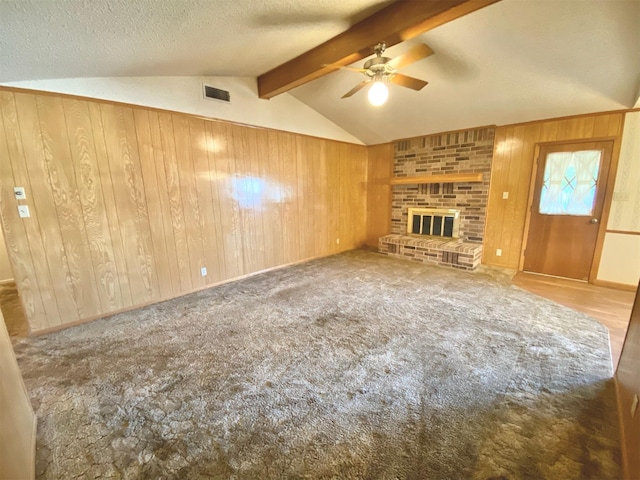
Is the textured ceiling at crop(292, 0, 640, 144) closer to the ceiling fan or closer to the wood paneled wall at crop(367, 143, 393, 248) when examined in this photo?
the ceiling fan

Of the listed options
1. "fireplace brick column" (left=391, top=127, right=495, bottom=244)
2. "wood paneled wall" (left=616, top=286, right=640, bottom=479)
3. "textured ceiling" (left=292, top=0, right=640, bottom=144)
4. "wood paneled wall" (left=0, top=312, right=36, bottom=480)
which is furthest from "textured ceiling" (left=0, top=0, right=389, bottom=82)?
"fireplace brick column" (left=391, top=127, right=495, bottom=244)

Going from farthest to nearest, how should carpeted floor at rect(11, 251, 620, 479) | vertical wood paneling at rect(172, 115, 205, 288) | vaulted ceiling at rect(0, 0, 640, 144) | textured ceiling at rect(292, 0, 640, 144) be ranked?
vertical wood paneling at rect(172, 115, 205, 288) → textured ceiling at rect(292, 0, 640, 144) → vaulted ceiling at rect(0, 0, 640, 144) → carpeted floor at rect(11, 251, 620, 479)

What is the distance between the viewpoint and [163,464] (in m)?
1.37

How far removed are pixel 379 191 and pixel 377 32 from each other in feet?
12.7

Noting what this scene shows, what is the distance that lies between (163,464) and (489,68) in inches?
177

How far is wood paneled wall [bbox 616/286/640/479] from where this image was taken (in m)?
1.21

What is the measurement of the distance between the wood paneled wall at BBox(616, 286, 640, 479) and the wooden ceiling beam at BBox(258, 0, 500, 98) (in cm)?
239

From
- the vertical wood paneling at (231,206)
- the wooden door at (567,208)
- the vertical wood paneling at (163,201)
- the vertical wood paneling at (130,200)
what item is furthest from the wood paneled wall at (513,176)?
the vertical wood paneling at (130,200)

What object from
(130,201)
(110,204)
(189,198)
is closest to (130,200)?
(130,201)

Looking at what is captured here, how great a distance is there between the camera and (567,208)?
3.94m

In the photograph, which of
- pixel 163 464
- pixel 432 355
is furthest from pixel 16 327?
pixel 432 355

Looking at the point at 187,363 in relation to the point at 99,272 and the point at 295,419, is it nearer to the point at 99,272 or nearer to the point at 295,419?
the point at 295,419

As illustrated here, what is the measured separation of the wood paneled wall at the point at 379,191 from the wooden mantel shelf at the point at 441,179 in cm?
37

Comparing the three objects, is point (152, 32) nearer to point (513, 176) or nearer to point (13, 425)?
point (13, 425)
